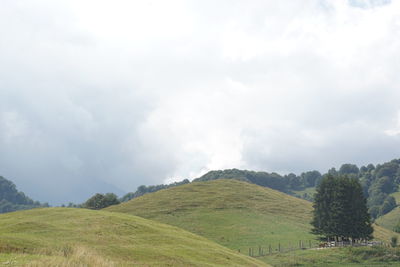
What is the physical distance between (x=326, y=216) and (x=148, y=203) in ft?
162

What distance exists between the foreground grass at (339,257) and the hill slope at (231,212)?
28.7 feet

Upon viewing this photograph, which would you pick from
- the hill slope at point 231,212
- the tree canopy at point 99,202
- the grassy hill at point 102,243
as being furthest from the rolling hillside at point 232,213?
the grassy hill at point 102,243

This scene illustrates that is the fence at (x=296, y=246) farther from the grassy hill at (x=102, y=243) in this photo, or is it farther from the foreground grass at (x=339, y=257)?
the grassy hill at (x=102, y=243)

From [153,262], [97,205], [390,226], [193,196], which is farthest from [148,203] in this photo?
[390,226]

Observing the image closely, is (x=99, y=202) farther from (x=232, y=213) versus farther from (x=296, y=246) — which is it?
(x=296, y=246)

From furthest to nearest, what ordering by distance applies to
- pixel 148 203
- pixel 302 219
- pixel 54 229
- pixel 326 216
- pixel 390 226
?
pixel 390 226 → pixel 148 203 → pixel 302 219 → pixel 326 216 → pixel 54 229

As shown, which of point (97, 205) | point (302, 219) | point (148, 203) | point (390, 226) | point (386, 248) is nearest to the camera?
point (386, 248)

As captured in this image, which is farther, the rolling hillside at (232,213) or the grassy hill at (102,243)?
the rolling hillside at (232,213)

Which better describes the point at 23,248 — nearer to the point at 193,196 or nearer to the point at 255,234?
the point at 255,234

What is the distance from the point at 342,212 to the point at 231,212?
2986 cm

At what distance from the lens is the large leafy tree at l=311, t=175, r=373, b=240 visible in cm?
8231

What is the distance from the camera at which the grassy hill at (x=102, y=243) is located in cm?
3180

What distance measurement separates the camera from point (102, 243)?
40.2 metres

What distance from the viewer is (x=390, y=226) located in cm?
18112
